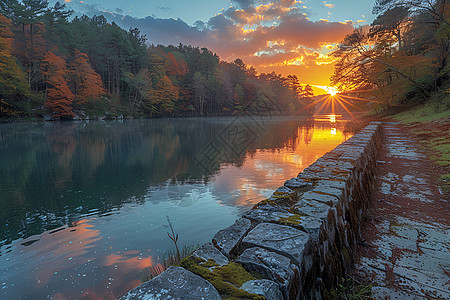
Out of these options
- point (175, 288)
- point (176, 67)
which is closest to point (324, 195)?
point (175, 288)

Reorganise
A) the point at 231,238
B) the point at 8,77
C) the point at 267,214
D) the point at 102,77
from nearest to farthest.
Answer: the point at 231,238
the point at 267,214
the point at 8,77
the point at 102,77

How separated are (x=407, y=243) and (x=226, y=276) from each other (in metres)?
2.66

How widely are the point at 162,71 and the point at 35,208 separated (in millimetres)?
52864

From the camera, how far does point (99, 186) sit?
733 cm

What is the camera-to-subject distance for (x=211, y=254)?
1645mm

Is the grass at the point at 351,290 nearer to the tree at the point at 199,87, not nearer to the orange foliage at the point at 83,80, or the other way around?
the orange foliage at the point at 83,80

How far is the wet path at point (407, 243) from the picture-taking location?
2164 millimetres

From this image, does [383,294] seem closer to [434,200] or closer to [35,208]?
[434,200]

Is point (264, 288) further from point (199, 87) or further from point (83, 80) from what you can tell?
point (199, 87)

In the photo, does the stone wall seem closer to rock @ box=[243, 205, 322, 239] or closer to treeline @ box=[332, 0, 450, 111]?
rock @ box=[243, 205, 322, 239]

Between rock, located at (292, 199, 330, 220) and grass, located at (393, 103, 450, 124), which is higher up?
grass, located at (393, 103, 450, 124)

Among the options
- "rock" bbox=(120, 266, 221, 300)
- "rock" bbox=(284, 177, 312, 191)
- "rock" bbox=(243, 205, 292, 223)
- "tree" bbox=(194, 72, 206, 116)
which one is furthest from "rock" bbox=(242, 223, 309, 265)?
"tree" bbox=(194, 72, 206, 116)

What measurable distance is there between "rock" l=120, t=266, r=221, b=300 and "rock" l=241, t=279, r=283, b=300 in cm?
19

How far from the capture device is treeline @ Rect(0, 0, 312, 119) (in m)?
33.5
